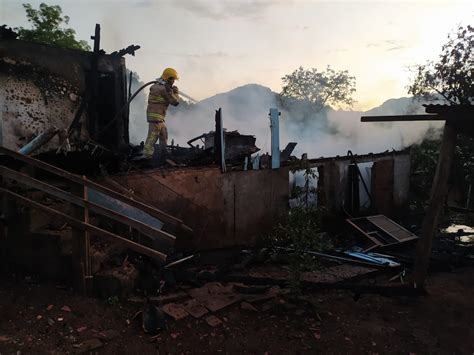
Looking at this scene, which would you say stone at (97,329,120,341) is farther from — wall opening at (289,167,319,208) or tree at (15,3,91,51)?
tree at (15,3,91,51)

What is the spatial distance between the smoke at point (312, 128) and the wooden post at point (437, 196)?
6.42 m

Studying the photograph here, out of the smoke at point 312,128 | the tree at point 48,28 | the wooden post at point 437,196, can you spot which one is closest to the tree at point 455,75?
the smoke at point 312,128

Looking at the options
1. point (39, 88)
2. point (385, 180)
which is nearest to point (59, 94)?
point (39, 88)

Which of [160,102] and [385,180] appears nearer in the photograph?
[160,102]

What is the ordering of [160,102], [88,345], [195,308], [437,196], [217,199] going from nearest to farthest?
1. [88,345]
2. [195,308]
3. [437,196]
4. [217,199]
5. [160,102]

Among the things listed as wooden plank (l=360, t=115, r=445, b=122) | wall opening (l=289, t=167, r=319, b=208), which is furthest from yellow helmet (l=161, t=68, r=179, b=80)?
wooden plank (l=360, t=115, r=445, b=122)

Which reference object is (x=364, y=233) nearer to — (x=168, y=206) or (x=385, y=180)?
(x=385, y=180)

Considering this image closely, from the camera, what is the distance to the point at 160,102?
8734 mm

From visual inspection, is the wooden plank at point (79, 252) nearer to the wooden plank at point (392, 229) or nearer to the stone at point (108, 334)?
the stone at point (108, 334)

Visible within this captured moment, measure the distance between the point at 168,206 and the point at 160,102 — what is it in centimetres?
299

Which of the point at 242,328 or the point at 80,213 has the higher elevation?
the point at 80,213

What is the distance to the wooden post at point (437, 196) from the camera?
5.84 metres

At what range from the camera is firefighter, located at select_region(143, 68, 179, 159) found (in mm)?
8617

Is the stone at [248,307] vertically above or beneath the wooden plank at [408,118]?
beneath
